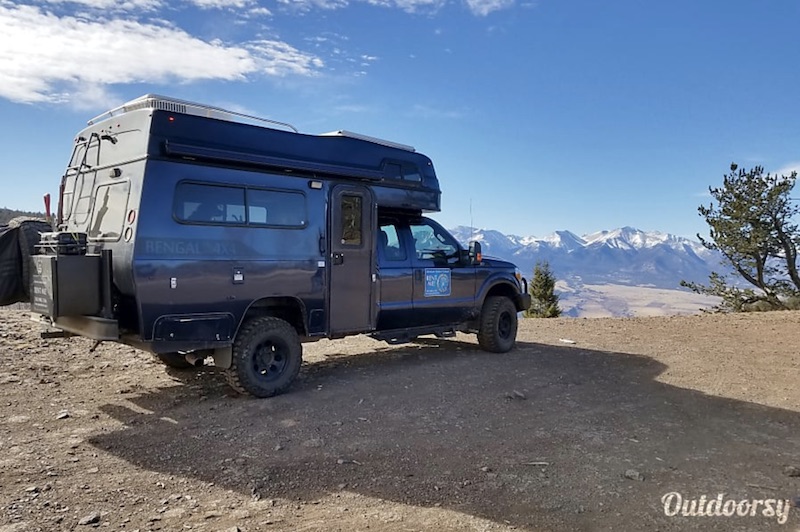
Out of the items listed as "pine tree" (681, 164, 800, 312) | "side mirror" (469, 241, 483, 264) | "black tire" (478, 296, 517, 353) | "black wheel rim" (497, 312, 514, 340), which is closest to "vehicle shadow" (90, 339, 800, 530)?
"black tire" (478, 296, 517, 353)

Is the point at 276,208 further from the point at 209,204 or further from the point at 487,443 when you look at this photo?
the point at 487,443

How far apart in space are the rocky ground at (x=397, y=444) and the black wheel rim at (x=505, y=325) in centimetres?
81

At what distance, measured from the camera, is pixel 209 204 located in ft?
19.5

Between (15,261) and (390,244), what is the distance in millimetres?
4296

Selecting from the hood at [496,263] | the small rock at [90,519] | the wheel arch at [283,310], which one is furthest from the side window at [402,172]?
the small rock at [90,519]

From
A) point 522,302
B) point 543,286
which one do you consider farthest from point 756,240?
point 522,302

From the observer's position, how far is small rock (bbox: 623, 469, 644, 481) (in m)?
A: 4.32

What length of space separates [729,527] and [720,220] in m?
27.0

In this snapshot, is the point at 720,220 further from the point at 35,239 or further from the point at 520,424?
the point at 35,239

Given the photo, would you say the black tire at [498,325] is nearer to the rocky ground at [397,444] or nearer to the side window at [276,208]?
the rocky ground at [397,444]

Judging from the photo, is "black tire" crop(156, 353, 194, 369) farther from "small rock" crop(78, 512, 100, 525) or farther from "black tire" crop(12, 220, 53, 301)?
"small rock" crop(78, 512, 100, 525)

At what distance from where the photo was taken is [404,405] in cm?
617

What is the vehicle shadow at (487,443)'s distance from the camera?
4.01 meters

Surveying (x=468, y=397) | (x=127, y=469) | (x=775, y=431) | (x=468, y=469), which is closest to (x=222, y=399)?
(x=127, y=469)
